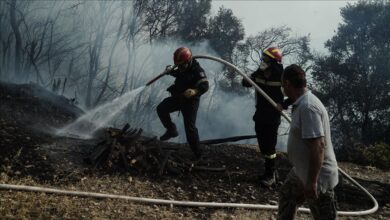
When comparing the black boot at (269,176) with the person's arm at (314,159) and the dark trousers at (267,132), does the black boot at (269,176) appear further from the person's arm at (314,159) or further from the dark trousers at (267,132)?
the person's arm at (314,159)

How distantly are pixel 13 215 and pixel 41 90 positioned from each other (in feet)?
31.7

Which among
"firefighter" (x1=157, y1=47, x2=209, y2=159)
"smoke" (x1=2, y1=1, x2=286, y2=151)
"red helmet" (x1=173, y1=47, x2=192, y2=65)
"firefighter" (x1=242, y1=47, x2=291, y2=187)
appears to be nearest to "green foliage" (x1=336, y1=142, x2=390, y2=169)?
"firefighter" (x1=242, y1=47, x2=291, y2=187)

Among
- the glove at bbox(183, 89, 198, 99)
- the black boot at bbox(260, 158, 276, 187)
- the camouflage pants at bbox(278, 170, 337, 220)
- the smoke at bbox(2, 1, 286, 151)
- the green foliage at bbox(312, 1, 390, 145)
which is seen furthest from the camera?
the smoke at bbox(2, 1, 286, 151)

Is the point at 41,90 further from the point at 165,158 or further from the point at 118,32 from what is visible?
the point at 118,32

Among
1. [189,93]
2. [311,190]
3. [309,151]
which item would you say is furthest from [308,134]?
[189,93]

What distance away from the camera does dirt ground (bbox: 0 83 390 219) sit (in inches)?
160

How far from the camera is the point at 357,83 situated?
18438mm

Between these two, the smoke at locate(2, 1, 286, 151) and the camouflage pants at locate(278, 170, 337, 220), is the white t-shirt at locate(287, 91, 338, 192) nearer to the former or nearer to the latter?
the camouflage pants at locate(278, 170, 337, 220)

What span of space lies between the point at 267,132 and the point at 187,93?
4.72ft

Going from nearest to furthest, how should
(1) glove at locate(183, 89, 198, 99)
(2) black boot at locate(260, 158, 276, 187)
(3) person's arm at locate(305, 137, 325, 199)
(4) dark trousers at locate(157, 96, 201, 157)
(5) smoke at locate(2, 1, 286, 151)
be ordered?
(3) person's arm at locate(305, 137, 325, 199)
(2) black boot at locate(260, 158, 276, 187)
(1) glove at locate(183, 89, 198, 99)
(4) dark trousers at locate(157, 96, 201, 157)
(5) smoke at locate(2, 1, 286, 151)

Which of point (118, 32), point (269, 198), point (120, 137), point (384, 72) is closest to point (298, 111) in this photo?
point (269, 198)

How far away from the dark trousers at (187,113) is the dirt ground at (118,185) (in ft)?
1.66

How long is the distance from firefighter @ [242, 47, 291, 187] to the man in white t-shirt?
2280 mm

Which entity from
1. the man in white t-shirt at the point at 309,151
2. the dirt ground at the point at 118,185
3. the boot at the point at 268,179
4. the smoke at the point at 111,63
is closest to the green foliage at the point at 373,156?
the dirt ground at the point at 118,185
